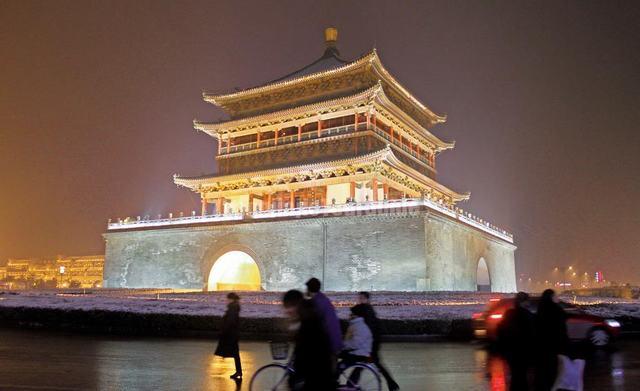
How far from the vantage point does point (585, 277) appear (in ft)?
303

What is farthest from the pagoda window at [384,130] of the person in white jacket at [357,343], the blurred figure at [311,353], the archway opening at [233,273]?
the blurred figure at [311,353]

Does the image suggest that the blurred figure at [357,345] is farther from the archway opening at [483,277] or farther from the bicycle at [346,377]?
the archway opening at [483,277]

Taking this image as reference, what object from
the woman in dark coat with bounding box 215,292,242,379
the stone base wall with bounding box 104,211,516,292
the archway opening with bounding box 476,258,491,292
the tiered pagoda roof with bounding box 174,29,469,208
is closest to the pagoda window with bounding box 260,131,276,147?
the tiered pagoda roof with bounding box 174,29,469,208

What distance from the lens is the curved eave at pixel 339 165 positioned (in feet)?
99.1

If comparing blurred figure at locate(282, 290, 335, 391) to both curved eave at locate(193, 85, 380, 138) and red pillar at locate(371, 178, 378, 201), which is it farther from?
curved eave at locate(193, 85, 380, 138)

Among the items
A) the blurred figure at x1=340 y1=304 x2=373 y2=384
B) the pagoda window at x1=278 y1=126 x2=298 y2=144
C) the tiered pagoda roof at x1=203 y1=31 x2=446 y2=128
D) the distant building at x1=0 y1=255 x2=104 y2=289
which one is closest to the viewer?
the blurred figure at x1=340 y1=304 x2=373 y2=384

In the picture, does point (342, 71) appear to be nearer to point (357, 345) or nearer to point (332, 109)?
point (332, 109)

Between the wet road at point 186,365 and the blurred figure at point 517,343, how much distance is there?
1929 mm

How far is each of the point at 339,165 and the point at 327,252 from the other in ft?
17.7

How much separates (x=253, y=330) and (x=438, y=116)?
1183 inches

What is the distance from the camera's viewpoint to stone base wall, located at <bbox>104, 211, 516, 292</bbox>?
27797 millimetres

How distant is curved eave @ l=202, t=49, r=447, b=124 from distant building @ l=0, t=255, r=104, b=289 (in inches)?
1288

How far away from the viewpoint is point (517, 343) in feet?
20.5

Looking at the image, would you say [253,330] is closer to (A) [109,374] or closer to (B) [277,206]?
(A) [109,374]
